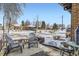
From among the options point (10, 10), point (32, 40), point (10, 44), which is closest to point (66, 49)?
point (32, 40)

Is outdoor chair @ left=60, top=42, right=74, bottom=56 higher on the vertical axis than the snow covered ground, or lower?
lower

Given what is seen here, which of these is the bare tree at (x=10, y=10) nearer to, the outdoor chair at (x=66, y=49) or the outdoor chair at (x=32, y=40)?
the outdoor chair at (x=32, y=40)

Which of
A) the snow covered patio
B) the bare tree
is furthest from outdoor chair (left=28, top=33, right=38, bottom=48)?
the bare tree

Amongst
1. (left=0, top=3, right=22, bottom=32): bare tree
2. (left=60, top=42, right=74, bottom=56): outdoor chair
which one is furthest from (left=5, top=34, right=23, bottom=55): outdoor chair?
(left=60, top=42, right=74, bottom=56): outdoor chair

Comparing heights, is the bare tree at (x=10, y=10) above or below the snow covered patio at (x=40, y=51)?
above

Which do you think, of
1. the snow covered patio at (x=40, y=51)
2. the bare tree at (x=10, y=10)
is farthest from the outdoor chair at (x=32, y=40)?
the bare tree at (x=10, y=10)

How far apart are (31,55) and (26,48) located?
0.11 m

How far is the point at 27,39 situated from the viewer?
2.31 metres

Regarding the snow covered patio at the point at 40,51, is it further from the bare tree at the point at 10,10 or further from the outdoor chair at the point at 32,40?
the bare tree at the point at 10,10

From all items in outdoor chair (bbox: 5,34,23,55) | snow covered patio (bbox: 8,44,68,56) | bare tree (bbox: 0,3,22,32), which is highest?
bare tree (bbox: 0,3,22,32)

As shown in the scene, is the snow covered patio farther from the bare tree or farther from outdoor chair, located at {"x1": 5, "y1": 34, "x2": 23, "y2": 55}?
the bare tree

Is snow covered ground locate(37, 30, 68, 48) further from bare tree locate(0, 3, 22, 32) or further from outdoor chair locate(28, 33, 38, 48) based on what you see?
bare tree locate(0, 3, 22, 32)

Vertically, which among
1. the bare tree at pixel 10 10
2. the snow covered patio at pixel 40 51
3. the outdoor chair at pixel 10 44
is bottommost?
the snow covered patio at pixel 40 51

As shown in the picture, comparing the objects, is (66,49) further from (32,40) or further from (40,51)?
(32,40)
